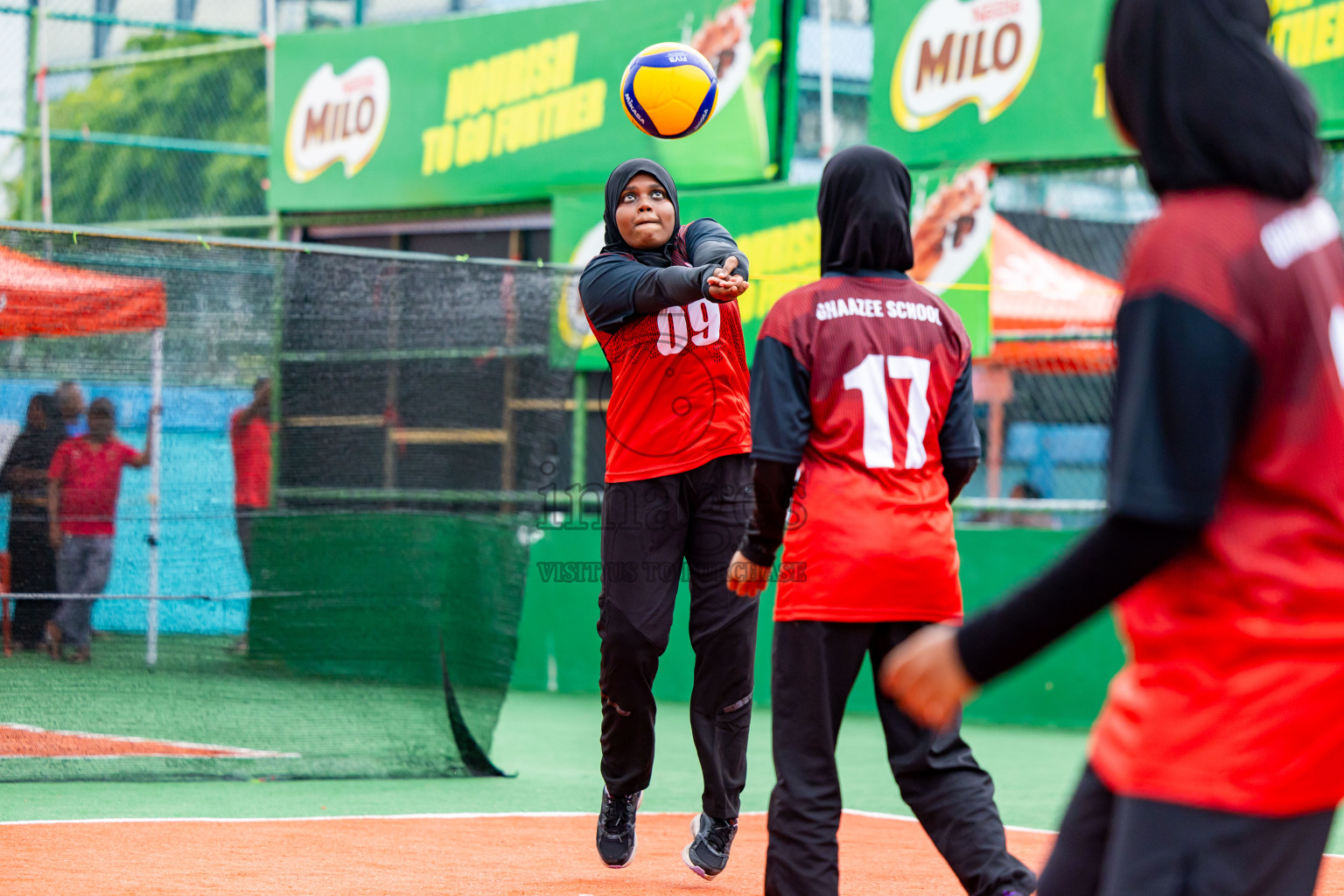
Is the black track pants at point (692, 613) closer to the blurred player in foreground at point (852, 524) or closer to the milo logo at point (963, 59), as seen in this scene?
the blurred player in foreground at point (852, 524)

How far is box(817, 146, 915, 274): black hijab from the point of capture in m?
3.89

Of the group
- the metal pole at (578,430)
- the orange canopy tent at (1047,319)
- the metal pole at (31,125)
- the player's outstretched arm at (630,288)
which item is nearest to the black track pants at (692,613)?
the player's outstretched arm at (630,288)

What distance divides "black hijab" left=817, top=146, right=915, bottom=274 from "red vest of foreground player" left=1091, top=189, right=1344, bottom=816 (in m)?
1.89

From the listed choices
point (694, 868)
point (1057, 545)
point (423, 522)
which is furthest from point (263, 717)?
point (1057, 545)

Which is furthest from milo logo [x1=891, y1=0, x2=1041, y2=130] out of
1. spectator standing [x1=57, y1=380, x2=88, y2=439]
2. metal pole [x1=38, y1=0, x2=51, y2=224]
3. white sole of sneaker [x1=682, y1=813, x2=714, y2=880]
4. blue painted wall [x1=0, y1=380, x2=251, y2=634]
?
metal pole [x1=38, y1=0, x2=51, y2=224]

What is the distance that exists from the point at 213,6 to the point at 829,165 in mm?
12001

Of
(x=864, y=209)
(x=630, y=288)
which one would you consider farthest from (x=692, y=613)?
(x=864, y=209)

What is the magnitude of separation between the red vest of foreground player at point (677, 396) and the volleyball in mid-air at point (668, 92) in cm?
108

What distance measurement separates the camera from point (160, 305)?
7.51 m

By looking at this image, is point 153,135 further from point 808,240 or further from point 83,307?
point 83,307

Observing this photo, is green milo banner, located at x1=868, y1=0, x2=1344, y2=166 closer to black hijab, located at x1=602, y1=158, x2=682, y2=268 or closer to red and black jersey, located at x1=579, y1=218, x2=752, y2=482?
black hijab, located at x1=602, y1=158, x2=682, y2=268

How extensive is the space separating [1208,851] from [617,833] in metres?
3.54

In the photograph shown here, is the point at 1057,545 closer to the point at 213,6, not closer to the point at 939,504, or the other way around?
the point at 939,504

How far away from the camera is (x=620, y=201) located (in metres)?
5.43
